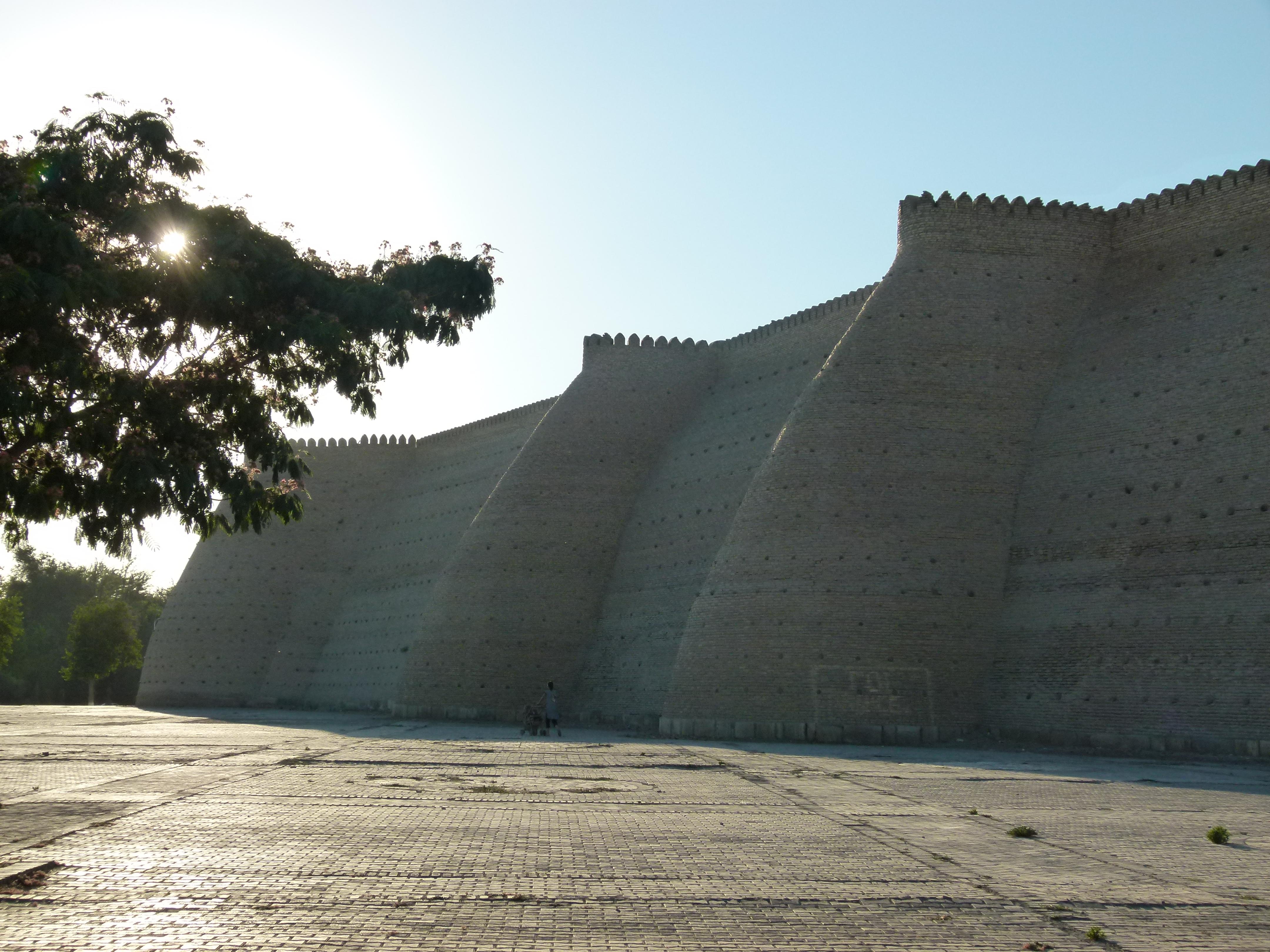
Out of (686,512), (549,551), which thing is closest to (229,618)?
(549,551)

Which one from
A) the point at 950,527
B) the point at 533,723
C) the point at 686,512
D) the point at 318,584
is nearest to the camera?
the point at 950,527

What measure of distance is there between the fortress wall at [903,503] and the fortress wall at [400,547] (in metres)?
13.8

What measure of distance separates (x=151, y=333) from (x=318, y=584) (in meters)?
27.2

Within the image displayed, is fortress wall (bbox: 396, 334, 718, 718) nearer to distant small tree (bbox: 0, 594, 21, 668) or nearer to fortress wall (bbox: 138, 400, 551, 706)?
fortress wall (bbox: 138, 400, 551, 706)

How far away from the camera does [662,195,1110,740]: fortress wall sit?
1916 centimetres

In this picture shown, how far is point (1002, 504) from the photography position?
20.4m

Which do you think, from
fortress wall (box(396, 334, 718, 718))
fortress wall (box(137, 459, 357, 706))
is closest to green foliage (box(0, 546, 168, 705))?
fortress wall (box(137, 459, 357, 706))

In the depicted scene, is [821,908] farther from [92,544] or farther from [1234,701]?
[1234,701]

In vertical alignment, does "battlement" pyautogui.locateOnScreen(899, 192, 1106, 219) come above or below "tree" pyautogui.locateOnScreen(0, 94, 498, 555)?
above

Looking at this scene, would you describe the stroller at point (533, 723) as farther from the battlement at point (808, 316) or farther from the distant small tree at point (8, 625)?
the distant small tree at point (8, 625)

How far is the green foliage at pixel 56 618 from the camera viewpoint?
51469 mm

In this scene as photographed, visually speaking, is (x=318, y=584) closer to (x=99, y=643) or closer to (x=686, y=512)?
(x=99, y=643)

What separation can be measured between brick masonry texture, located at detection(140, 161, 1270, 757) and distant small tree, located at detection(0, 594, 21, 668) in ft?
72.2

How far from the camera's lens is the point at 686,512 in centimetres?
2712
